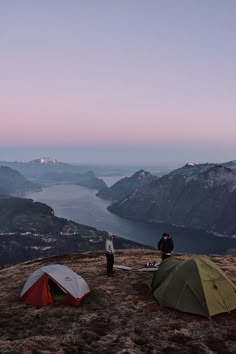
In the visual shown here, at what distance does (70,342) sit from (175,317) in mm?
7286

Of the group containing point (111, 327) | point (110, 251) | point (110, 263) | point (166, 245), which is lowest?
point (111, 327)

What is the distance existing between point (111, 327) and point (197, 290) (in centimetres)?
618

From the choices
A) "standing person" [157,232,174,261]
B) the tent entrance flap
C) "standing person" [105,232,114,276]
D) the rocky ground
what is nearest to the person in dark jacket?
"standing person" [105,232,114,276]

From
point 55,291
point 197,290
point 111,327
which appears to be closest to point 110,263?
point 55,291

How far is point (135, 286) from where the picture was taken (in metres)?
29.8

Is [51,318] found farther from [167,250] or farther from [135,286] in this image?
[167,250]

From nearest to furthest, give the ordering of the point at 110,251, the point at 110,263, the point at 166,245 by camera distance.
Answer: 1. the point at 110,251
2. the point at 110,263
3. the point at 166,245

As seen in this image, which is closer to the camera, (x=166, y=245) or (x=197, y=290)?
(x=197, y=290)

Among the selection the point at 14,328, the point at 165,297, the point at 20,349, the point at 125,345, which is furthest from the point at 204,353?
the point at 14,328

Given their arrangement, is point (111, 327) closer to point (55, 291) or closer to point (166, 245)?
point (55, 291)

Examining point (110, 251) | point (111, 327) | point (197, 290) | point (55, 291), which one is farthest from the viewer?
point (110, 251)

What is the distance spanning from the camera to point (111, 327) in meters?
21.6

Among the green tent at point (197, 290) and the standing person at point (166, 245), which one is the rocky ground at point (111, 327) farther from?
the standing person at point (166, 245)

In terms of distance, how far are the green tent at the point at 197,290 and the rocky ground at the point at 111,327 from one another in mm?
555
